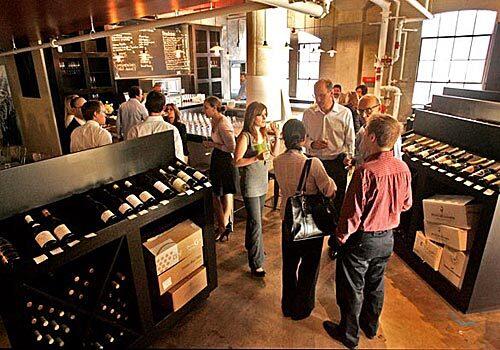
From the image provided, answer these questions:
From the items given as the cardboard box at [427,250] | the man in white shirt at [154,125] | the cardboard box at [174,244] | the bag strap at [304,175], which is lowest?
the cardboard box at [427,250]

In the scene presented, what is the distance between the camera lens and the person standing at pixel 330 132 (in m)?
3.08

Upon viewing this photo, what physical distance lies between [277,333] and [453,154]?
114 inches

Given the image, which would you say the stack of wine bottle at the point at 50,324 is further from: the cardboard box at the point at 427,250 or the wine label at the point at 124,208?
the cardboard box at the point at 427,250

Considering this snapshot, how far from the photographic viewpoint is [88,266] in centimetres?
193

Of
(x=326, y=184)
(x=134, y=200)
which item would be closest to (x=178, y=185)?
(x=134, y=200)

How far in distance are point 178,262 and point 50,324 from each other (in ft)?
2.67

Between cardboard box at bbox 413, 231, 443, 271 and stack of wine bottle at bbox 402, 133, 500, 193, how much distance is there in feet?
2.11

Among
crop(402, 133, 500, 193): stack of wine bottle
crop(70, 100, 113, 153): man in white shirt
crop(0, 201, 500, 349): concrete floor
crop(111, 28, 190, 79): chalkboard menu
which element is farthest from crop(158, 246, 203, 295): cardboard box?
crop(111, 28, 190, 79): chalkboard menu

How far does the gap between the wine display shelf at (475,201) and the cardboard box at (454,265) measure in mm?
39

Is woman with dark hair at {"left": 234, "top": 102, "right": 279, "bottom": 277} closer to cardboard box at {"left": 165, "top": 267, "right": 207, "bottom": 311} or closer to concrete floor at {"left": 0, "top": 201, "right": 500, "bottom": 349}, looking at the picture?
concrete floor at {"left": 0, "top": 201, "right": 500, "bottom": 349}

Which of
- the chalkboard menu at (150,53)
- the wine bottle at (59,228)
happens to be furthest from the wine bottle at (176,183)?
the chalkboard menu at (150,53)

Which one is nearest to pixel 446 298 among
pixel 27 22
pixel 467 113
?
pixel 467 113

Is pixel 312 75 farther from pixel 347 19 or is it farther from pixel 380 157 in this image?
pixel 380 157

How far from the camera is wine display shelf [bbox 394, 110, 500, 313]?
237cm
